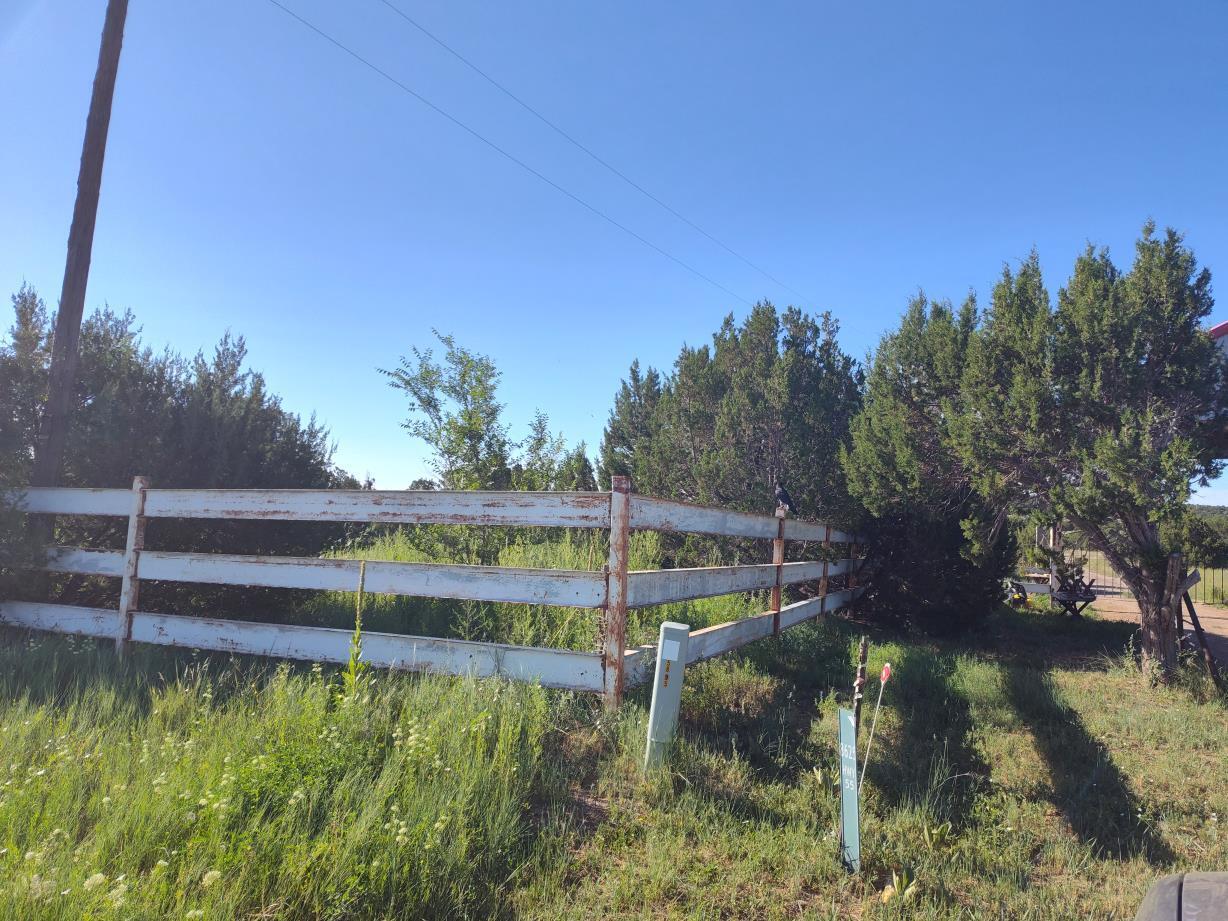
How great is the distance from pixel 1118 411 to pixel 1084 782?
3.96m

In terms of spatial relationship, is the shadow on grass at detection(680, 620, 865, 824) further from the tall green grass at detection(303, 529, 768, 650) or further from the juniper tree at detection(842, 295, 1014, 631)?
the juniper tree at detection(842, 295, 1014, 631)

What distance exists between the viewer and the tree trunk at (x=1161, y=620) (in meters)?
7.07

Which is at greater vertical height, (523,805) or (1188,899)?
(1188,899)

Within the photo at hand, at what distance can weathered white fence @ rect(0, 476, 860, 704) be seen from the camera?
4234 mm

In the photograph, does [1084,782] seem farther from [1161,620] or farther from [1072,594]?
[1072,594]

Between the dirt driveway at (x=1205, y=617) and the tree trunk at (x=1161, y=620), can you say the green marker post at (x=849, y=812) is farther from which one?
the dirt driveway at (x=1205, y=617)

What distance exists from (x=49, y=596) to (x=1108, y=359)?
1055cm

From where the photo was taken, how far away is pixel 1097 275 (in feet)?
25.5

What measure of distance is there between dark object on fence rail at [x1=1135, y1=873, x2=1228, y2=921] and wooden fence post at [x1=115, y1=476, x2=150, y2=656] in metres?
6.45

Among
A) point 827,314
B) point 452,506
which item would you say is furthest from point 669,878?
point 827,314

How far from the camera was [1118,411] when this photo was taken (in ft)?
22.6

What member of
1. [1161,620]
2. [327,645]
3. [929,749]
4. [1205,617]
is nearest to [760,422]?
[1161,620]

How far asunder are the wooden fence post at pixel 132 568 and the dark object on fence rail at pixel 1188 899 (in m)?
6.45

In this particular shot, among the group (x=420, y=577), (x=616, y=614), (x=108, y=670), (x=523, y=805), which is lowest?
(x=523, y=805)
